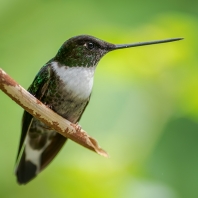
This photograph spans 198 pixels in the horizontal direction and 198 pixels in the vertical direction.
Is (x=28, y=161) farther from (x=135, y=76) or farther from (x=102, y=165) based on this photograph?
(x=135, y=76)

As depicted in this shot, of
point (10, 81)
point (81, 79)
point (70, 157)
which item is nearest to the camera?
point (10, 81)

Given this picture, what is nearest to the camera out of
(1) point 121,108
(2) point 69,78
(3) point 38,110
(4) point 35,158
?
(3) point 38,110

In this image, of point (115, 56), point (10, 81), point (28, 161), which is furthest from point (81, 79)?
point (10, 81)

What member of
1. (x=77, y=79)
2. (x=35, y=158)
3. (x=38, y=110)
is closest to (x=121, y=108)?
(x=77, y=79)

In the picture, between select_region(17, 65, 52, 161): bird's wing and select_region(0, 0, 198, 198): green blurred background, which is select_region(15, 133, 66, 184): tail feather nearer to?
select_region(0, 0, 198, 198): green blurred background

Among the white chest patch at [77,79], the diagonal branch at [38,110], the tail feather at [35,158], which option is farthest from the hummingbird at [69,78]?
the diagonal branch at [38,110]

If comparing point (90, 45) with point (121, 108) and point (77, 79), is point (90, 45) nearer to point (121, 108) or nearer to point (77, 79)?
point (77, 79)
